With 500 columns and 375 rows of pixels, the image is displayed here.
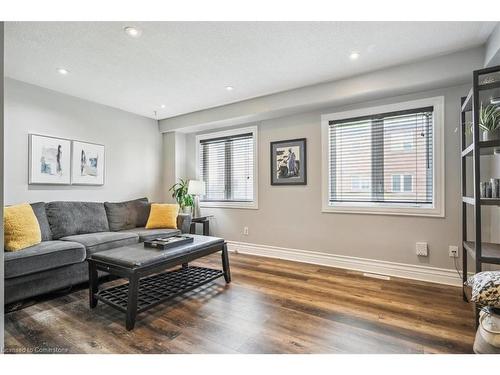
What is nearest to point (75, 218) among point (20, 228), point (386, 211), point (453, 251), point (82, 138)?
point (20, 228)

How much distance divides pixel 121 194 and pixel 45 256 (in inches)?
78.2

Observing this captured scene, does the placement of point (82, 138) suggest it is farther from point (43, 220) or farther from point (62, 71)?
point (43, 220)

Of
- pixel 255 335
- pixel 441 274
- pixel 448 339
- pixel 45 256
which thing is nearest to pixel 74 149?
pixel 45 256

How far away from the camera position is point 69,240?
9.24 feet

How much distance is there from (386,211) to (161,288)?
8.77 feet

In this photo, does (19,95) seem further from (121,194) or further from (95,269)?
(95,269)

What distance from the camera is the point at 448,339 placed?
1.73 m

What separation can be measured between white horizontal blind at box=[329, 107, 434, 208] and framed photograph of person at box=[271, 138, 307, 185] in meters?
0.39

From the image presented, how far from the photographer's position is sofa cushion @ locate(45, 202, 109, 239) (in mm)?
3047

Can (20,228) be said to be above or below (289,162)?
below

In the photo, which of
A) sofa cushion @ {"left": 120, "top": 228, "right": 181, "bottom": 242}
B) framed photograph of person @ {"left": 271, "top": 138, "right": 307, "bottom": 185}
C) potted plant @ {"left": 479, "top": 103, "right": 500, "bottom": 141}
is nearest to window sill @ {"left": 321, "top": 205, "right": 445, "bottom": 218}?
framed photograph of person @ {"left": 271, "top": 138, "right": 307, "bottom": 185}

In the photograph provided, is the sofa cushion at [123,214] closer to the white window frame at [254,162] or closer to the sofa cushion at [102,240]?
the sofa cushion at [102,240]

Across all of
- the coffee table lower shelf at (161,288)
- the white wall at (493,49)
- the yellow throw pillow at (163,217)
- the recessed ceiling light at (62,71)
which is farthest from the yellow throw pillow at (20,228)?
the white wall at (493,49)

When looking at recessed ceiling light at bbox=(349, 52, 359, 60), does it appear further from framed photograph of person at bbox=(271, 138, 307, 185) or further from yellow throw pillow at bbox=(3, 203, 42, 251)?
yellow throw pillow at bbox=(3, 203, 42, 251)
